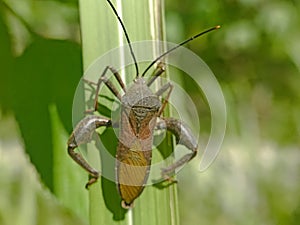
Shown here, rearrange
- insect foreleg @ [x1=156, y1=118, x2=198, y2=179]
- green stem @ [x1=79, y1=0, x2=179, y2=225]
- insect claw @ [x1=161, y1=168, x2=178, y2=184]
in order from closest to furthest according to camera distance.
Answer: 1. green stem @ [x1=79, y1=0, x2=179, y2=225]
2. insect claw @ [x1=161, y1=168, x2=178, y2=184]
3. insect foreleg @ [x1=156, y1=118, x2=198, y2=179]

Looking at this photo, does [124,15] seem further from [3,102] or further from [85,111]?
[3,102]

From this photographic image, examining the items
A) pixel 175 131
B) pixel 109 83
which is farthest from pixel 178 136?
pixel 109 83

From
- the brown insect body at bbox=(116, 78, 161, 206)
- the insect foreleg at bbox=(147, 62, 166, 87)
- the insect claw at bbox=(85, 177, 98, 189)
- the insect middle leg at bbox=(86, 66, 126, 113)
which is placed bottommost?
the insect claw at bbox=(85, 177, 98, 189)

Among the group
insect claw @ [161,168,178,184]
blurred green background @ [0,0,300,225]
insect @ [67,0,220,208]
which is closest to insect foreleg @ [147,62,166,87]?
insect @ [67,0,220,208]

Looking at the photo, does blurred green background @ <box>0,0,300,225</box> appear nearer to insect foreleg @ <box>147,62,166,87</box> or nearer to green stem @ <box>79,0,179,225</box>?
insect foreleg @ <box>147,62,166,87</box>

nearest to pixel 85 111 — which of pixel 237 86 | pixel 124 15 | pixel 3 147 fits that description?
pixel 124 15

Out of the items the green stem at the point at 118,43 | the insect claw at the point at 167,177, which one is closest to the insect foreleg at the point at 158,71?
the green stem at the point at 118,43

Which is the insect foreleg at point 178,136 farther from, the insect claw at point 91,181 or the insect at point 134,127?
the insect claw at point 91,181

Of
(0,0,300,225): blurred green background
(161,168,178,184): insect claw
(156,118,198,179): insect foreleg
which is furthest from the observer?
(0,0,300,225): blurred green background

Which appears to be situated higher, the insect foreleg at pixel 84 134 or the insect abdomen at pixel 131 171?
the insect foreleg at pixel 84 134
